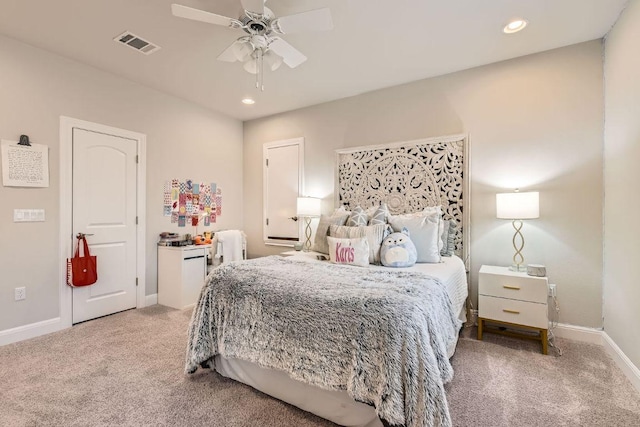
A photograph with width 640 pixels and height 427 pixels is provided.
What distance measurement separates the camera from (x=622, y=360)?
6.94ft

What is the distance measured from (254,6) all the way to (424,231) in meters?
2.18

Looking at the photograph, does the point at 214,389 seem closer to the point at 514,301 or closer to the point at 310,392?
the point at 310,392

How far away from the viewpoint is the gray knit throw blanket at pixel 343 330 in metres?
1.31

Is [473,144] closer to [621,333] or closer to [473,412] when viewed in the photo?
[621,333]

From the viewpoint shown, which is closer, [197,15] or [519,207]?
[197,15]

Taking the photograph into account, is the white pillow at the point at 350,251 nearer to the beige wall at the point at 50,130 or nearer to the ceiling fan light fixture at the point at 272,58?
the ceiling fan light fixture at the point at 272,58

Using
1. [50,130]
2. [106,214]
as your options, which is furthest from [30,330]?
[50,130]

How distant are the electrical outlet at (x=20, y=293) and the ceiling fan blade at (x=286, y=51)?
3.10 m

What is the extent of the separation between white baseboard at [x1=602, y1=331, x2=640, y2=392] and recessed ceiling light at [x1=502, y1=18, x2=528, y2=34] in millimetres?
2612

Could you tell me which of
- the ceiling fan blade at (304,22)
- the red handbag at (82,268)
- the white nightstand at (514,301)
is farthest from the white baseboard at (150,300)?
the white nightstand at (514,301)

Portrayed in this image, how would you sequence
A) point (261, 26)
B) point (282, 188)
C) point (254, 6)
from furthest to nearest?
1. point (282, 188)
2. point (261, 26)
3. point (254, 6)

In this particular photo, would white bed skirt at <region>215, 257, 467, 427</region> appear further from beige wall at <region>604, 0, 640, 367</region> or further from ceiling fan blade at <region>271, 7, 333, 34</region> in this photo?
ceiling fan blade at <region>271, 7, 333, 34</region>

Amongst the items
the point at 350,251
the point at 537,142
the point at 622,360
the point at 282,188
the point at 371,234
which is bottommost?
the point at 622,360

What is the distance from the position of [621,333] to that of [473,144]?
1956 mm
